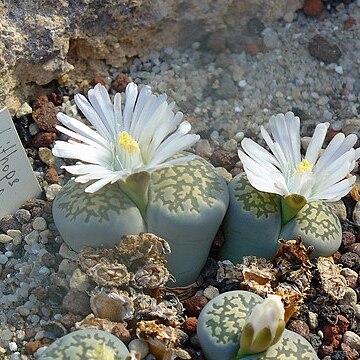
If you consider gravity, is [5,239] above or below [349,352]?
above

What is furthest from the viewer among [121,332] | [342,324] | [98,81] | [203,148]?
[98,81]

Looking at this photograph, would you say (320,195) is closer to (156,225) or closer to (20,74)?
(156,225)

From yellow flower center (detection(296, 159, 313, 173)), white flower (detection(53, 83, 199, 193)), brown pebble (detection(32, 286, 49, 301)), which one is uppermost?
white flower (detection(53, 83, 199, 193))

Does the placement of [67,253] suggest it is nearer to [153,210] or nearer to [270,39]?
[153,210]

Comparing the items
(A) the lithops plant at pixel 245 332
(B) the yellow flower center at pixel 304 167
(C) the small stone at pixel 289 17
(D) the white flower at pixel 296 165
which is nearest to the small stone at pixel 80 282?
(A) the lithops plant at pixel 245 332

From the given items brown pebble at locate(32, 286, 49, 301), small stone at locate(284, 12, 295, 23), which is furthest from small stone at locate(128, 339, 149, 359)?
small stone at locate(284, 12, 295, 23)

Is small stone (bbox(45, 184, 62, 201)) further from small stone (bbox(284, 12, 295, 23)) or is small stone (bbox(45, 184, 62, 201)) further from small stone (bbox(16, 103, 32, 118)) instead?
small stone (bbox(284, 12, 295, 23))

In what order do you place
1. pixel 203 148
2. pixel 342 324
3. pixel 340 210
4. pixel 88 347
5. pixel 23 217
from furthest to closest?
pixel 203 148, pixel 340 210, pixel 23 217, pixel 342 324, pixel 88 347

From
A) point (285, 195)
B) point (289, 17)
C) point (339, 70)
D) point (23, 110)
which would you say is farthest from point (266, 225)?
point (289, 17)
